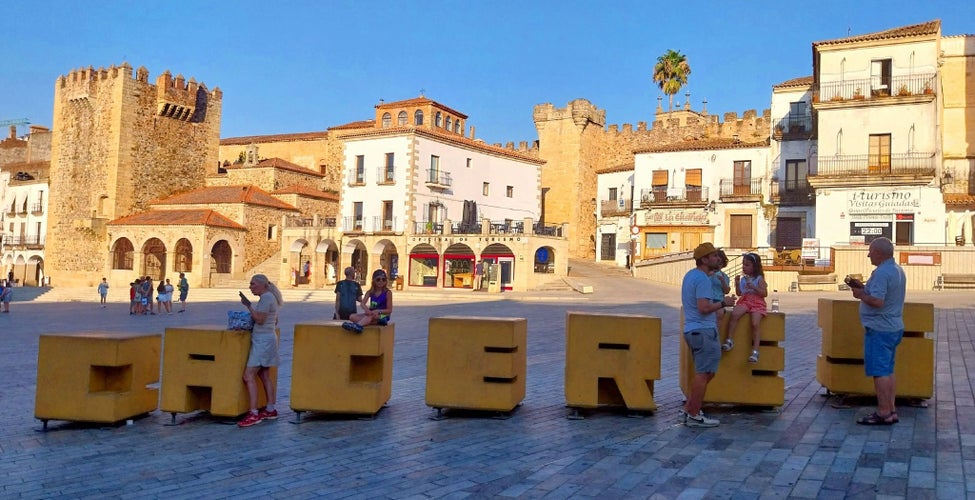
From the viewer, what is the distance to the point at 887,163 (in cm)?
3341

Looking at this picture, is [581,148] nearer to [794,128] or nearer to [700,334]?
[794,128]

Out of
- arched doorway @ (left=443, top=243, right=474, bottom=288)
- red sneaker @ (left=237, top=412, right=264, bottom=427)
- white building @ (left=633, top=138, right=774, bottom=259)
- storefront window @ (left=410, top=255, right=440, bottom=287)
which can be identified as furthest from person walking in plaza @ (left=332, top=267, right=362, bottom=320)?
white building @ (left=633, top=138, right=774, bottom=259)

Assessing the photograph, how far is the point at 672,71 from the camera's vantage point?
190 feet

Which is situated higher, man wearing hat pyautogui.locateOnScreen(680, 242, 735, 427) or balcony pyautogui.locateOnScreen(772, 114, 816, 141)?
balcony pyautogui.locateOnScreen(772, 114, 816, 141)

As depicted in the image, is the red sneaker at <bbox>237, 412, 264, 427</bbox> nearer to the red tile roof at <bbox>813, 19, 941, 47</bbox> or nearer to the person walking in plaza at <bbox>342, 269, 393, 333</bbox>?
the person walking in plaza at <bbox>342, 269, 393, 333</bbox>

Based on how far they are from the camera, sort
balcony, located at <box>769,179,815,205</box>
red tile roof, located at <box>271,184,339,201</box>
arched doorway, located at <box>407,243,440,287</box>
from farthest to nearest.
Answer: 1. red tile roof, located at <box>271,184,339,201</box>
2. arched doorway, located at <box>407,243,440,287</box>
3. balcony, located at <box>769,179,815,205</box>

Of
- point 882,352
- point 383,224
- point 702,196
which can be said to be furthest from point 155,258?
point 882,352

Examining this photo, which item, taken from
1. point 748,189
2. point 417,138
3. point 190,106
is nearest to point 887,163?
point 748,189

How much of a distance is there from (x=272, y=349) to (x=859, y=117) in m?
32.9

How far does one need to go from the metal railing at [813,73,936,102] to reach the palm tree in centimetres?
2331

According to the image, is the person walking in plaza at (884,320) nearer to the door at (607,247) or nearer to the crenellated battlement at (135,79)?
the door at (607,247)

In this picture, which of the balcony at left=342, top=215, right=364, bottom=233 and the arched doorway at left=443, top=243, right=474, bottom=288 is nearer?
the arched doorway at left=443, top=243, right=474, bottom=288

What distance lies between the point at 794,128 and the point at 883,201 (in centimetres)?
786

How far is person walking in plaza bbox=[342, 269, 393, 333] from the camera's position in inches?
309
